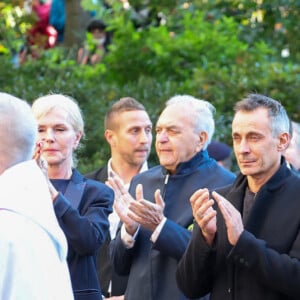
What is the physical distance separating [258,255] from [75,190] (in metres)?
1.43

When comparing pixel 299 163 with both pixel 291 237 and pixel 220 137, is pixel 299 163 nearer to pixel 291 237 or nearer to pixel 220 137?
pixel 220 137

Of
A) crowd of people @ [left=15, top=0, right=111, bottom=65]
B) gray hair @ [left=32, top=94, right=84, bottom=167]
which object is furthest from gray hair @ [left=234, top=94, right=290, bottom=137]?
crowd of people @ [left=15, top=0, right=111, bottom=65]

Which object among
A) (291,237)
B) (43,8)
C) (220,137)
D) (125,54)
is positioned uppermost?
(43,8)

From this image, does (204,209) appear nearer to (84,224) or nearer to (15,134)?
(84,224)

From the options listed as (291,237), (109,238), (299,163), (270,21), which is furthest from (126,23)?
(291,237)

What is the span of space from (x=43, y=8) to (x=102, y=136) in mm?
5355

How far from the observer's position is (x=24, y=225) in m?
4.17

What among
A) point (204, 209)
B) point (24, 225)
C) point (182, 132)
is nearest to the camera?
point (24, 225)

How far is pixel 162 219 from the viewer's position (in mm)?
6723

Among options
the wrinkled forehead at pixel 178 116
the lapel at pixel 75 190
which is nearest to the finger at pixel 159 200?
the lapel at pixel 75 190

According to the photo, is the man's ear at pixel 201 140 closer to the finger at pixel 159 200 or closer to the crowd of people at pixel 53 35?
the finger at pixel 159 200

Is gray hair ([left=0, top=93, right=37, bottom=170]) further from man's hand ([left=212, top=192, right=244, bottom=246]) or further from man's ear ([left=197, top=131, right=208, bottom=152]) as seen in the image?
man's ear ([left=197, top=131, right=208, bottom=152])

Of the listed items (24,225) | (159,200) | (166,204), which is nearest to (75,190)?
(159,200)

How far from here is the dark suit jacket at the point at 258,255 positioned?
18.9 ft
